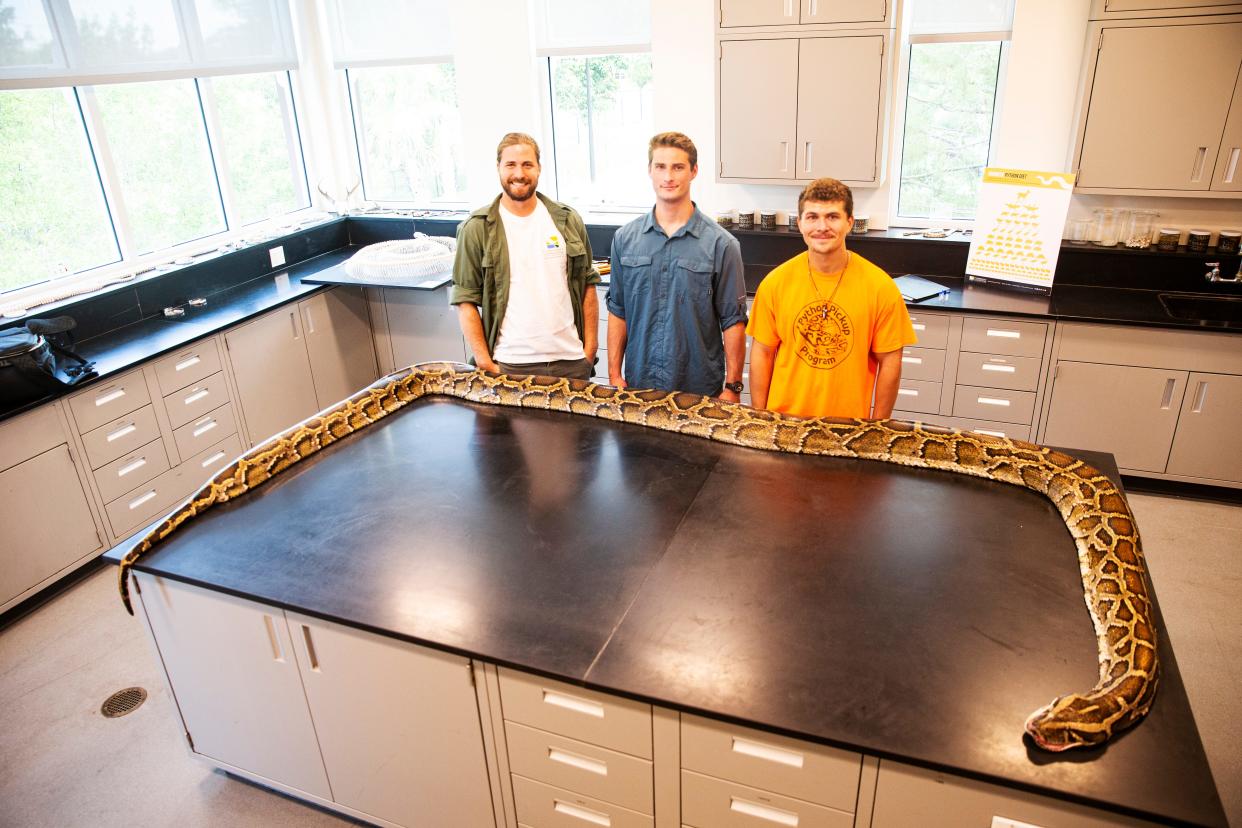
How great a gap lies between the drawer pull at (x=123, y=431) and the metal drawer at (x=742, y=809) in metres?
3.47

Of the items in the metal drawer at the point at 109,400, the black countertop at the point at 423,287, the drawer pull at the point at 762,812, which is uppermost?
the black countertop at the point at 423,287

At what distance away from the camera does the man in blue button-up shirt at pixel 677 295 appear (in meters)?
3.28

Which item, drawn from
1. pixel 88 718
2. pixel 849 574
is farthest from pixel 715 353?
pixel 88 718

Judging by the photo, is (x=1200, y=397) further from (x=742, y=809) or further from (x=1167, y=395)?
(x=742, y=809)

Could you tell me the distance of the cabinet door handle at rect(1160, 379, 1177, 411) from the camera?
4.15m

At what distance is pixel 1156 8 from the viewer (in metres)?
3.94

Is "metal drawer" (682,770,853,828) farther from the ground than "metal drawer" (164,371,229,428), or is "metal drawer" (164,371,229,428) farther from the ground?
"metal drawer" (164,371,229,428)

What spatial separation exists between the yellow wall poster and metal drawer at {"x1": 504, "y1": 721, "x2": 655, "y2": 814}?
3752 millimetres

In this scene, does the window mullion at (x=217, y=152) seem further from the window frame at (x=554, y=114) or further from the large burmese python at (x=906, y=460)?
the large burmese python at (x=906, y=460)

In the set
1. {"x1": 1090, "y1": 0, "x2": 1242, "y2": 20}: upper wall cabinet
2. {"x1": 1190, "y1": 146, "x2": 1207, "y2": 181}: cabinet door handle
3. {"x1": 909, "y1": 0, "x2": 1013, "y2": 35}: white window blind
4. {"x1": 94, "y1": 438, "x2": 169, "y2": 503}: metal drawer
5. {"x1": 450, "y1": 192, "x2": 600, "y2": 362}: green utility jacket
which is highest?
{"x1": 909, "y1": 0, "x2": 1013, "y2": 35}: white window blind

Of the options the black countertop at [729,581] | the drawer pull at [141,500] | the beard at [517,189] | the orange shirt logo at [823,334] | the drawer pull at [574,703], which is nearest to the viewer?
the black countertop at [729,581]

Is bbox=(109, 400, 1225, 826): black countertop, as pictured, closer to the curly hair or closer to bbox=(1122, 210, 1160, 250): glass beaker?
the curly hair

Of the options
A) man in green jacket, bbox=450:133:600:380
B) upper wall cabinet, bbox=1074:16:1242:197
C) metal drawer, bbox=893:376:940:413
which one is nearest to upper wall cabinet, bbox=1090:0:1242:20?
upper wall cabinet, bbox=1074:16:1242:197

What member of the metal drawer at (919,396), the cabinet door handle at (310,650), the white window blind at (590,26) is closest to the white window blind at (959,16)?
the white window blind at (590,26)
